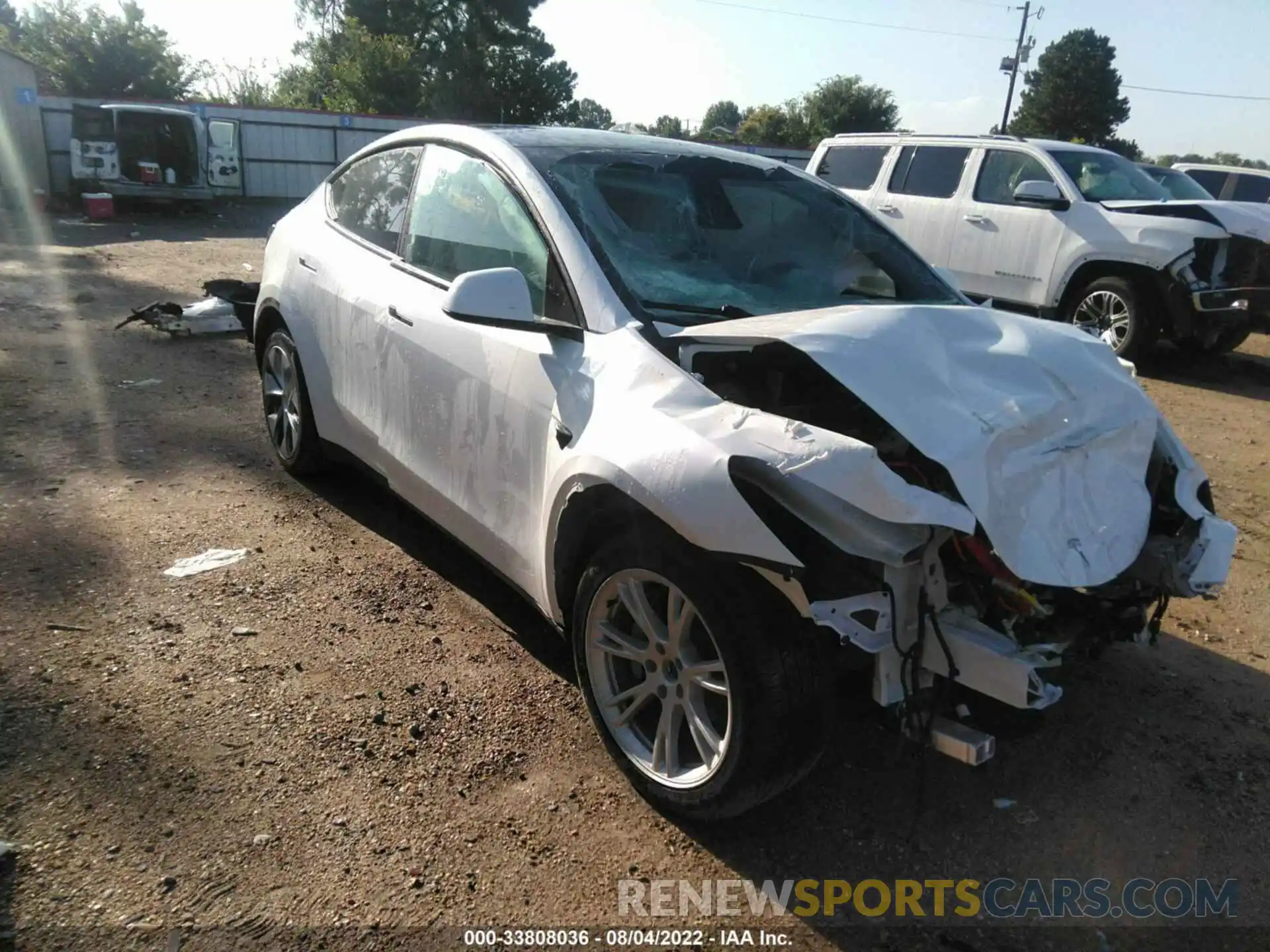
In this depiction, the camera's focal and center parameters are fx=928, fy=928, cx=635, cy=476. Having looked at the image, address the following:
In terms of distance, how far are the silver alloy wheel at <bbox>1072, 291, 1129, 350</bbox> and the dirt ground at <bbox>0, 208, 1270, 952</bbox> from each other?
4.20m

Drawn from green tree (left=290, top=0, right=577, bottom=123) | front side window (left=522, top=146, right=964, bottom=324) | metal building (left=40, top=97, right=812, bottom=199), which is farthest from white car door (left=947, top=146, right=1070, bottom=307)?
green tree (left=290, top=0, right=577, bottom=123)

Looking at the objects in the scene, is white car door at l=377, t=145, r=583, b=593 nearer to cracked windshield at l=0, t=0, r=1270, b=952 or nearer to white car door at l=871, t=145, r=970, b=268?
cracked windshield at l=0, t=0, r=1270, b=952

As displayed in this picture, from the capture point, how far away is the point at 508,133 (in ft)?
11.6

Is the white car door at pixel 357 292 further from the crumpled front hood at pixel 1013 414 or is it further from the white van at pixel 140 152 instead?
the white van at pixel 140 152

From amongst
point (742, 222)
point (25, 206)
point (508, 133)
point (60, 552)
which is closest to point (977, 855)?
point (742, 222)

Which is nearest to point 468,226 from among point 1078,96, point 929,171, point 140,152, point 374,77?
point 929,171

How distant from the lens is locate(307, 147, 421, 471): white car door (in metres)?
3.76

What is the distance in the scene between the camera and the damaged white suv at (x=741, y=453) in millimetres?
2225

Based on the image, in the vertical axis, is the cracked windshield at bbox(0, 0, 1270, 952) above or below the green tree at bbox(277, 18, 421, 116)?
below

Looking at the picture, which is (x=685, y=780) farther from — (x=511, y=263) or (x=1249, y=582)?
(x=1249, y=582)

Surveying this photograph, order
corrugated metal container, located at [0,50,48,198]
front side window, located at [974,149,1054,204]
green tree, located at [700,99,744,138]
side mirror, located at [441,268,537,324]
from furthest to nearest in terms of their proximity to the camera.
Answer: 1. green tree, located at [700,99,744,138]
2. corrugated metal container, located at [0,50,48,198]
3. front side window, located at [974,149,1054,204]
4. side mirror, located at [441,268,537,324]

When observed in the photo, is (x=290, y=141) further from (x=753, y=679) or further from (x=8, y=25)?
(x=8, y=25)

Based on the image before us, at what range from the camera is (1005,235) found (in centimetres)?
897

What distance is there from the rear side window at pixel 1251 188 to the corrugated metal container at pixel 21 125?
22.2 metres
